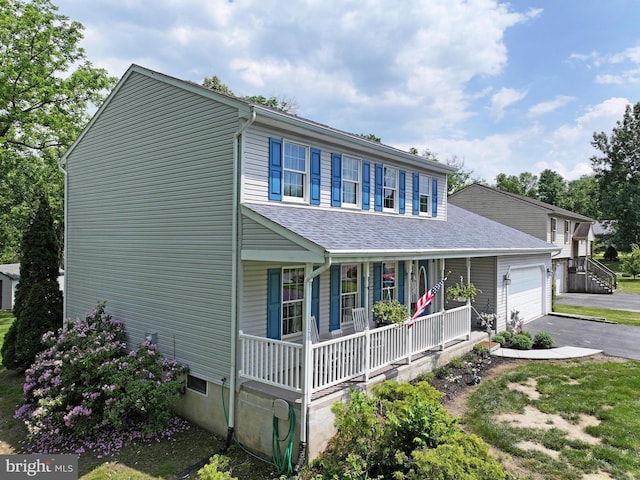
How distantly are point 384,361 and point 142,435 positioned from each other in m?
5.32

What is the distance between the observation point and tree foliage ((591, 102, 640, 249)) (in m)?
39.9

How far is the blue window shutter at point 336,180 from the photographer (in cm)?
1024

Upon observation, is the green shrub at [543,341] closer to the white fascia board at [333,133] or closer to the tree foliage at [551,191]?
the white fascia board at [333,133]

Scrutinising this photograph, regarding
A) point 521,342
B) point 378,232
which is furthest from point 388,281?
point 521,342

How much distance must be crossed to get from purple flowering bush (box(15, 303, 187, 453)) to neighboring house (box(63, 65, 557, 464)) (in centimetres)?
66

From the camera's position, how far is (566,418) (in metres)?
7.93

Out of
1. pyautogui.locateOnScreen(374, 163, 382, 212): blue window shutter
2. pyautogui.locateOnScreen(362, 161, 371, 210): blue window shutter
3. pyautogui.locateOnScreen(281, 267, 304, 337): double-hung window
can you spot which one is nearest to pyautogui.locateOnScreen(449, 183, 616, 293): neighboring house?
pyautogui.locateOnScreen(374, 163, 382, 212): blue window shutter

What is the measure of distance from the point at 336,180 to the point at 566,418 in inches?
296

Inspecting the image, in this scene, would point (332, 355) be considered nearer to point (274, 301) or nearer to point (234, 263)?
point (274, 301)

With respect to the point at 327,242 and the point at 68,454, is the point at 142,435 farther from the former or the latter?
the point at 327,242

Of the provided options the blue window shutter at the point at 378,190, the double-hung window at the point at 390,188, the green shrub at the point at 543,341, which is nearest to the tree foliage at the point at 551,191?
A: the green shrub at the point at 543,341

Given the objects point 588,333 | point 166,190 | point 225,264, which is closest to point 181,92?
point 166,190

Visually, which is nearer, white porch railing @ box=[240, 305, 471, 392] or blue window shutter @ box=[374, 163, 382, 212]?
white porch railing @ box=[240, 305, 471, 392]

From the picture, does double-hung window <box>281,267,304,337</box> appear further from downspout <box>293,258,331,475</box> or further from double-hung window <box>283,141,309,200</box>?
downspout <box>293,258,331,475</box>
